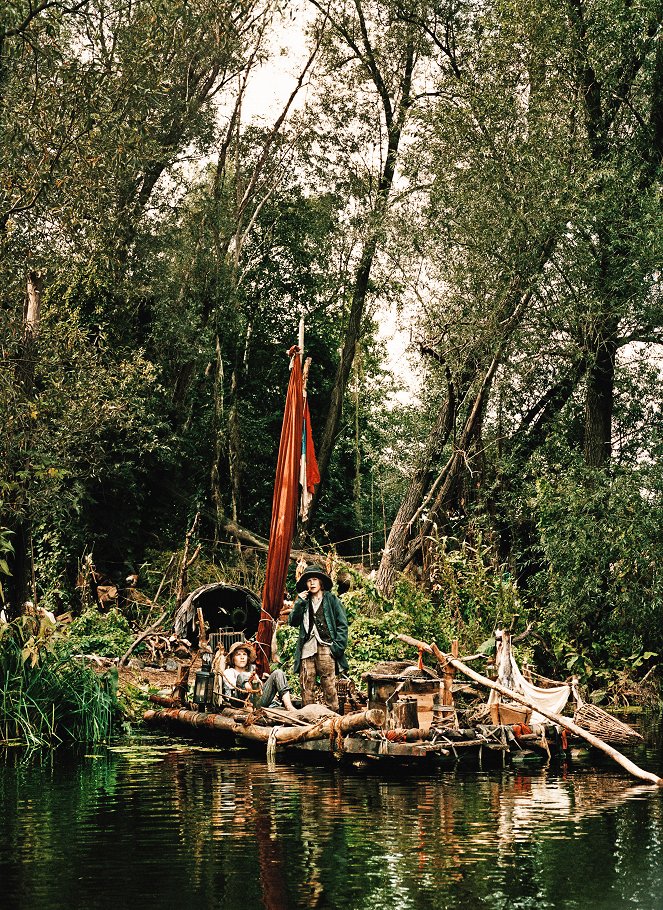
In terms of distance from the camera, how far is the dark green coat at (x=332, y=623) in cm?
1463

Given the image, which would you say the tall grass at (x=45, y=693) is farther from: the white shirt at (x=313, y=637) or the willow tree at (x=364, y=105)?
the willow tree at (x=364, y=105)

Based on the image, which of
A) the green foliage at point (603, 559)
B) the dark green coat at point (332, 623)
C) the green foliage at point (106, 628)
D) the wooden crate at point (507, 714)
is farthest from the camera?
the green foliage at point (106, 628)

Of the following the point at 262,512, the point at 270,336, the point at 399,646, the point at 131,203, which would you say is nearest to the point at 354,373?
the point at 270,336

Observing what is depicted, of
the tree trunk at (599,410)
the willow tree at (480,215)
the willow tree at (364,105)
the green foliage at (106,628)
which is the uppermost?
the willow tree at (364,105)

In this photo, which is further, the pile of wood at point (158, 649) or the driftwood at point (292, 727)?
the pile of wood at point (158, 649)

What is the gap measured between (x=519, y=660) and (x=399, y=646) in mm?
1949

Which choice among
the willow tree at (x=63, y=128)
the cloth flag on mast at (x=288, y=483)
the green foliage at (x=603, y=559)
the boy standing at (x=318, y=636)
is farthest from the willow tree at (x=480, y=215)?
the boy standing at (x=318, y=636)

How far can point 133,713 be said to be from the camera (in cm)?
1802

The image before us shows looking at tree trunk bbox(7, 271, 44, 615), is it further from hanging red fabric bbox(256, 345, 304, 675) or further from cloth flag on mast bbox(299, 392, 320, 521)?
cloth flag on mast bbox(299, 392, 320, 521)

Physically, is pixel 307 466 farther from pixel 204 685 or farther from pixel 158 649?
pixel 158 649

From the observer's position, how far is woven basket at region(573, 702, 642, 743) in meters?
14.5

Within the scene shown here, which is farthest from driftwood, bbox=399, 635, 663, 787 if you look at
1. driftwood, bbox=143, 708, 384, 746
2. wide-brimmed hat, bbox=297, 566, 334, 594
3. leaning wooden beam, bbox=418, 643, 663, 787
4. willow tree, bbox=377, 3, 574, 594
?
willow tree, bbox=377, 3, 574, 594

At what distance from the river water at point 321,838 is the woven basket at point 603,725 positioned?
117 centimetres

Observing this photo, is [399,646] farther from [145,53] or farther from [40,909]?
[40,909]
